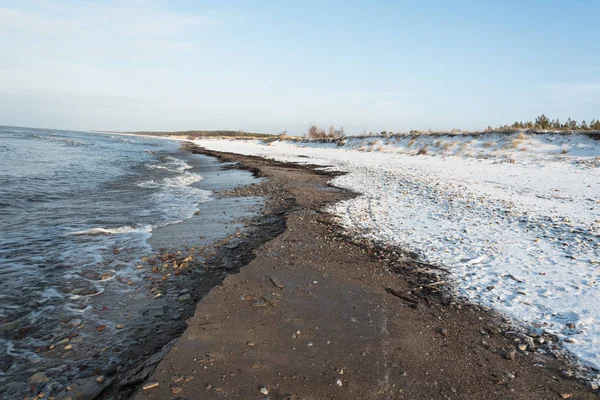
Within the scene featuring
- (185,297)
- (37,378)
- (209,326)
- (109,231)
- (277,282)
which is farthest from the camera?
(109,231)

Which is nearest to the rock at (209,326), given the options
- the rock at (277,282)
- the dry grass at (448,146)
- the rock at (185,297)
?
the rock at (185,297)

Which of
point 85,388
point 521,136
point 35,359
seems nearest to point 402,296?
point 85,388

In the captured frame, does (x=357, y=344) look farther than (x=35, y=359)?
Yes

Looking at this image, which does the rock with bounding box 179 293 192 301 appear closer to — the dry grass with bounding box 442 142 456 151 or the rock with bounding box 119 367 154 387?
the rock with bounding box 119 367 154 387

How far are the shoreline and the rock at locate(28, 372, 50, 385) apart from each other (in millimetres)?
1160

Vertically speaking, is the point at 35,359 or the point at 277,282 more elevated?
the point at 277,282

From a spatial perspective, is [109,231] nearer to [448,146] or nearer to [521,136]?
[521,136]

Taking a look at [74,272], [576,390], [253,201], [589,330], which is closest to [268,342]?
[576,390]

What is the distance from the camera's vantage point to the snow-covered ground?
454 cm

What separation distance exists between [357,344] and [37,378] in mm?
3193

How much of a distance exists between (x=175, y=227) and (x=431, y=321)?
21.9ft

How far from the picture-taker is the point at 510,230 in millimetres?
7789

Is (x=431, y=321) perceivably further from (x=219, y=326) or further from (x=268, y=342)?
(x=219, y=326)

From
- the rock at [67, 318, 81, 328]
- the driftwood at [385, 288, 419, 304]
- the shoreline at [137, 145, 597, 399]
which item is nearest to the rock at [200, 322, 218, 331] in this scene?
the shoreline at [137, 145, 597, 399]
